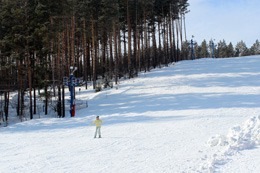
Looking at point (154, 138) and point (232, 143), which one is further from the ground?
point (232, 143)

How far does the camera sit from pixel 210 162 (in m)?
5.48

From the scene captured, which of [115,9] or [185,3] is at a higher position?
[185,3]

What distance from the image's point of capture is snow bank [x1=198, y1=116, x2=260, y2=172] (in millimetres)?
5673

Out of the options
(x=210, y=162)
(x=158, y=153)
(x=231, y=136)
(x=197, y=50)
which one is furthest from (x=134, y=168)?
(x=197, y=50)

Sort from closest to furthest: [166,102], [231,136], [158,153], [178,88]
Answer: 1. [158,153]
2. [231,136]
3. [166,102]
4. [178,88]

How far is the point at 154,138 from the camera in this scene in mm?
8391

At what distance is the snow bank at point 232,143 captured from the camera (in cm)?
567

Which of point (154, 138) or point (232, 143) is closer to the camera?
point (232, 143)

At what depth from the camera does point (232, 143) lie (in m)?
6.73

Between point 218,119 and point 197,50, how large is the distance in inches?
3977

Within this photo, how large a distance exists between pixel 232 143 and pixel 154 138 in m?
3.04

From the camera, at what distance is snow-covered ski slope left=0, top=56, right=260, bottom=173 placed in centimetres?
573

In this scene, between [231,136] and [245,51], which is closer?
[231,136]

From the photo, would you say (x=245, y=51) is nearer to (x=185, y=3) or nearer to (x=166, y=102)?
(x=185, y=3)
